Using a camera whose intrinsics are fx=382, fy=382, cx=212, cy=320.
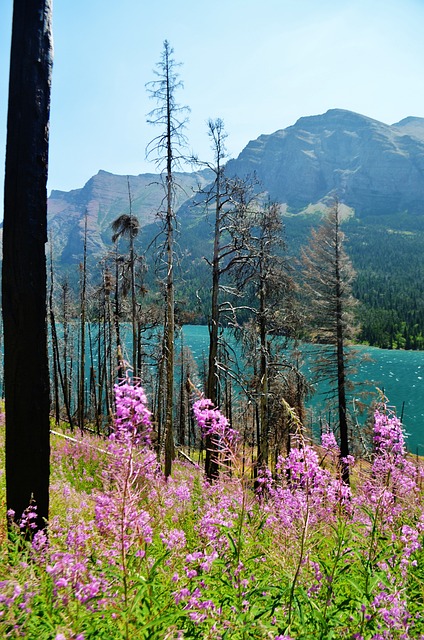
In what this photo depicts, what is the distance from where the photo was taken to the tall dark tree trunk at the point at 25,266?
3.96 metres

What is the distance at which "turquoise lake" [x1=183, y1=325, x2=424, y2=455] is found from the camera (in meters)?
49.5

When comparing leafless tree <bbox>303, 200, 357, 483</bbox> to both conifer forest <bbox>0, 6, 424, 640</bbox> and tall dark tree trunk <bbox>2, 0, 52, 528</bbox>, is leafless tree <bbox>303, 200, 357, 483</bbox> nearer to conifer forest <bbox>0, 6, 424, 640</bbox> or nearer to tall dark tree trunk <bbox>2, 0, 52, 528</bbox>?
conifer forest <bbox>0, 6, 424, 640</bbox>

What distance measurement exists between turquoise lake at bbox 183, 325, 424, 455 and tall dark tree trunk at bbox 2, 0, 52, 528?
3536 centimetres

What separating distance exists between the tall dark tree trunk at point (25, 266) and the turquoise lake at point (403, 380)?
116 feet

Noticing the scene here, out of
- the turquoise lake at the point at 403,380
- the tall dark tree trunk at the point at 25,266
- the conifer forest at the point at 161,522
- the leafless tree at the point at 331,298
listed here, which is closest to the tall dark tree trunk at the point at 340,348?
the leafless tree at the point at 331,298

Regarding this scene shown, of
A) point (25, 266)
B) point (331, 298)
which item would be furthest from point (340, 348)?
point (25, 266)

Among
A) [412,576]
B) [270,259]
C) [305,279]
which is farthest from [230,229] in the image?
[305,279]

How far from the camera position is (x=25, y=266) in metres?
4.00

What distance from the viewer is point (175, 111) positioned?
1048 cm

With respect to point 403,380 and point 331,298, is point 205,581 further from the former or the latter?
point 403,380

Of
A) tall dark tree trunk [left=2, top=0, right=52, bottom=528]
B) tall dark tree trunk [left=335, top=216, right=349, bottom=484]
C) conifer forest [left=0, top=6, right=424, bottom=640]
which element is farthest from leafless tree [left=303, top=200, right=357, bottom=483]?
tall dark tree trunk [left=2, top=0, right=52, bottom=528]

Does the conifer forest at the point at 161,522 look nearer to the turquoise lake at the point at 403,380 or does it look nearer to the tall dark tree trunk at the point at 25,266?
the tall dark tree trunk at the point at 25,266

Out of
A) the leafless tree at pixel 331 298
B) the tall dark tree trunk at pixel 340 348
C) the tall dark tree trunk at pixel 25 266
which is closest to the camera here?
the tall dark tree trunk at pixel 25 266

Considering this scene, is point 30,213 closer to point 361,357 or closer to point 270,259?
point 270,259
